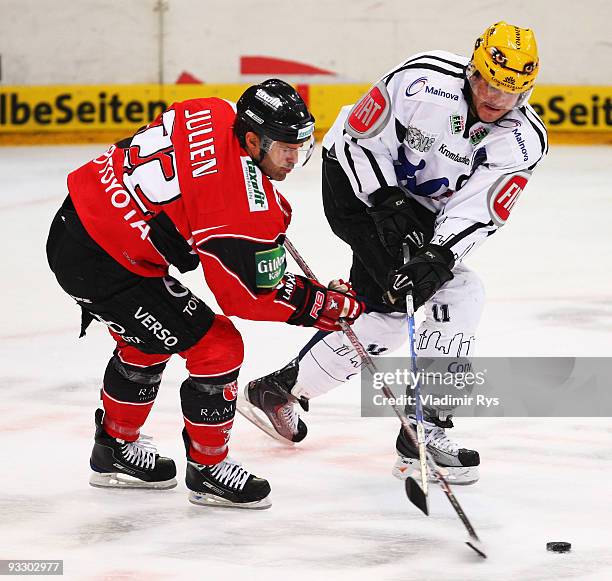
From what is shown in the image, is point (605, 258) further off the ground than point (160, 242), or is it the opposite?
Answer: point (160, 242)

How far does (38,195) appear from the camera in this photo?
6441mm

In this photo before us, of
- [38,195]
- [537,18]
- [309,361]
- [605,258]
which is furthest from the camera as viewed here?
[537,18]

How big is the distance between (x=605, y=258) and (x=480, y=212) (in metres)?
2.35

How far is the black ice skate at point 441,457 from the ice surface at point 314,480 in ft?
0.15

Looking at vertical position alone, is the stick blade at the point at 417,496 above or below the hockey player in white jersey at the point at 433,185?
below

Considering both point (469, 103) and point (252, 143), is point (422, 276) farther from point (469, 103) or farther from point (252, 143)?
point (252, 143)

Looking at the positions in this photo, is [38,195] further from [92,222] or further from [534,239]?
[92,222]

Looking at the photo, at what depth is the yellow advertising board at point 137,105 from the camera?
7887mm

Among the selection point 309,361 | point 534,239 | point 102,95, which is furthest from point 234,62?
point 309,361

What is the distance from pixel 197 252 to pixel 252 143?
0.85 ft

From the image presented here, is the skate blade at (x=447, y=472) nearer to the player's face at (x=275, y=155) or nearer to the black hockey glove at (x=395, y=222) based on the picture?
the black hockey glove at (x=395, y=222)

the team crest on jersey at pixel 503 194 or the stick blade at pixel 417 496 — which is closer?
the stick blade at pixel 417 496

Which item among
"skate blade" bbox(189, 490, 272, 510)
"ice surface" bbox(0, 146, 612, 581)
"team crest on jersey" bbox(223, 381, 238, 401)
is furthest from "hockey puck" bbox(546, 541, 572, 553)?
"team crest on jersey" bbox(223, 381, 238, 401)

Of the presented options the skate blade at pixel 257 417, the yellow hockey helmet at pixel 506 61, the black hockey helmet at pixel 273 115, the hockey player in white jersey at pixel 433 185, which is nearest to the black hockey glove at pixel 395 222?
the hockey player in white jersey at pixel 433 185
